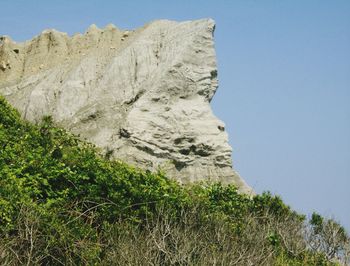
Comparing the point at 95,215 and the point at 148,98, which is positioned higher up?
the point at 148,98

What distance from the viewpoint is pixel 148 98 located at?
36.1 metres

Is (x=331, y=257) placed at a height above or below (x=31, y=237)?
above

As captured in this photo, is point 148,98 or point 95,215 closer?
point 95,215

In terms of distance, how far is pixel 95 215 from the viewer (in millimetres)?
19109

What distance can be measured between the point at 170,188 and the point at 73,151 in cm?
346

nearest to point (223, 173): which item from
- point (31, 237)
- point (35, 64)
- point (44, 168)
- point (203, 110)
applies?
point (203, 110)

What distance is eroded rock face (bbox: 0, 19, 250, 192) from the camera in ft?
113

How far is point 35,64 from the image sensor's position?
52875 mm

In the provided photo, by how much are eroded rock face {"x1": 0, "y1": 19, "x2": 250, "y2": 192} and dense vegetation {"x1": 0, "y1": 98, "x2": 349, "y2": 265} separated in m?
8.44

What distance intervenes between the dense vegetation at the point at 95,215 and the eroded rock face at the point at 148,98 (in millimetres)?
8437

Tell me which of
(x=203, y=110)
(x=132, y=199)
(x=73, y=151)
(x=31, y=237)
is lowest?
(x=31, y=237)

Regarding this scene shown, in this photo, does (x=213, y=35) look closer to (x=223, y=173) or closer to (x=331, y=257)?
(x=223, y=173)

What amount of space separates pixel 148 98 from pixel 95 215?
57.4ft

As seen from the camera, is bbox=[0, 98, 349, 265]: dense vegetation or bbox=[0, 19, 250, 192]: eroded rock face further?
bbox=[0, 19, 250, 192]: eroded rock face
